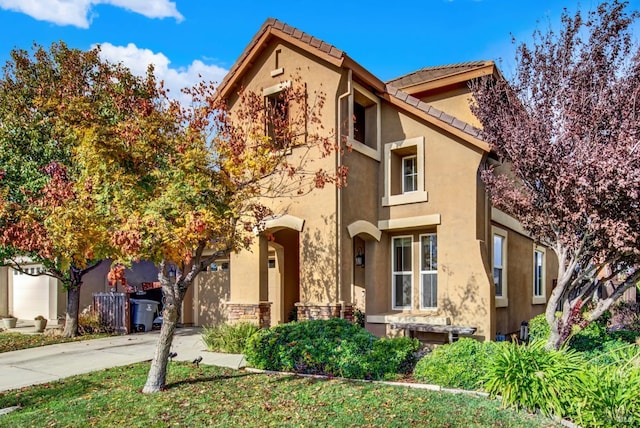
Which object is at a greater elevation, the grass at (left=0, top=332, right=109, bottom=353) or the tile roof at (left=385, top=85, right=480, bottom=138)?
the tile roof at (left=385, top=85, right=480, bottom=138)

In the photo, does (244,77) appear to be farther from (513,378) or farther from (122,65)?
(513,378)

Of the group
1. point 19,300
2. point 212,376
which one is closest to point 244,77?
point 212,376

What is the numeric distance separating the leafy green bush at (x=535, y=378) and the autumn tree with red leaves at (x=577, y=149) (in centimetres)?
166

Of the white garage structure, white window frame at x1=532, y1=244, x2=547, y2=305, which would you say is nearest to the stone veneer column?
white window frame at x1=532, y1=244, x2=547, y2=305

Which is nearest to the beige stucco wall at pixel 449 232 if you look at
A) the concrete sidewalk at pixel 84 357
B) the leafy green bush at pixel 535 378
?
the leafy green bush at pixel 535 378

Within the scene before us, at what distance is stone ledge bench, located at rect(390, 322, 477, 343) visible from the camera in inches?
439

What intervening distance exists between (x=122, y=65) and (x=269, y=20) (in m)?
4.38

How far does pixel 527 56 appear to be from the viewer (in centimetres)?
911

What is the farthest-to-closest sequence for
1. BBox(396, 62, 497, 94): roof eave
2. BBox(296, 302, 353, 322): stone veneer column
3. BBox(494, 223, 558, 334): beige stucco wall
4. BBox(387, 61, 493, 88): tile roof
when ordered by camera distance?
1. BBox(387, 61, 493, 88): tile roof
2. BBox(494, 223, 558, 334): beige stucco wall
3. BBox(396, 62, 497, 94): roof eave
4. BBox(296, 302, 353, 322): stone veneer column

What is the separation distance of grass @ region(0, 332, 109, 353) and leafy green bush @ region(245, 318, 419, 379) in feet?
23.6

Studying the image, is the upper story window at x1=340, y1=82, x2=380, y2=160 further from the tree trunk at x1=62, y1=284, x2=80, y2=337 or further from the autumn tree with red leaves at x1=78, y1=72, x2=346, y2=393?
the tree trunk at x1=62, y1=284, x2=80, y2=337

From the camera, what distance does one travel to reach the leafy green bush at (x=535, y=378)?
6.86 meters

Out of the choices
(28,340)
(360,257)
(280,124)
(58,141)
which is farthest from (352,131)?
(28,340)

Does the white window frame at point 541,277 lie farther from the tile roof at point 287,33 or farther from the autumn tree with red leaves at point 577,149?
the tile roof at point 287,33
